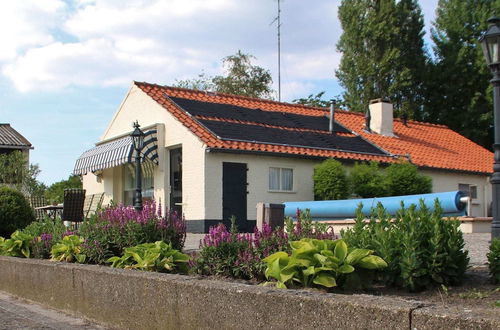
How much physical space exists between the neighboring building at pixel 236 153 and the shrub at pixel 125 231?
34.9 ft

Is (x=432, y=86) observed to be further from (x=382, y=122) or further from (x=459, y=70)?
(x=382, y=122)

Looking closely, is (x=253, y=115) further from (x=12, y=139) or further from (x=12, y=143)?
(x=12, y=139)

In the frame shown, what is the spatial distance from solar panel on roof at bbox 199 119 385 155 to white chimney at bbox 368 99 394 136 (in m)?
2.79

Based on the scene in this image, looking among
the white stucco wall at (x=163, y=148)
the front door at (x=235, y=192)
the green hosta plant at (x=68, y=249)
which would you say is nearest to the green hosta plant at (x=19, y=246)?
the green hosta plant at (x=68, y=249)

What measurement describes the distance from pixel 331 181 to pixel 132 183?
26.6ft

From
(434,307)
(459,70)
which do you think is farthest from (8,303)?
(459,70)

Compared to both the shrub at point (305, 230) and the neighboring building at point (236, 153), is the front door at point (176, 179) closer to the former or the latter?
the neighboring building at point (236, 153)

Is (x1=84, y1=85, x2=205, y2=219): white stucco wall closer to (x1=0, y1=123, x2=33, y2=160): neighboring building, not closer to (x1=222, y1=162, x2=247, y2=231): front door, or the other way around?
(x1=222, y1=162, x2=247, y2=231): front door

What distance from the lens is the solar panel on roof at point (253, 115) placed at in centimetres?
2221

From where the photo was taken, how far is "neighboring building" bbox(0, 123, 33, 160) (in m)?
43.8

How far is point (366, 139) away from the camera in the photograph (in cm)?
2500

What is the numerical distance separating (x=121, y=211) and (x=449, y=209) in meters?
10.4

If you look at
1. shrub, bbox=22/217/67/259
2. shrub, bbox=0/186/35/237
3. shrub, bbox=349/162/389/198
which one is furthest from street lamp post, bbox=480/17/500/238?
shrub, bbox=349/162/389/198

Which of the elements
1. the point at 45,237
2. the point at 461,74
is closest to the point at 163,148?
the point at 45,237
